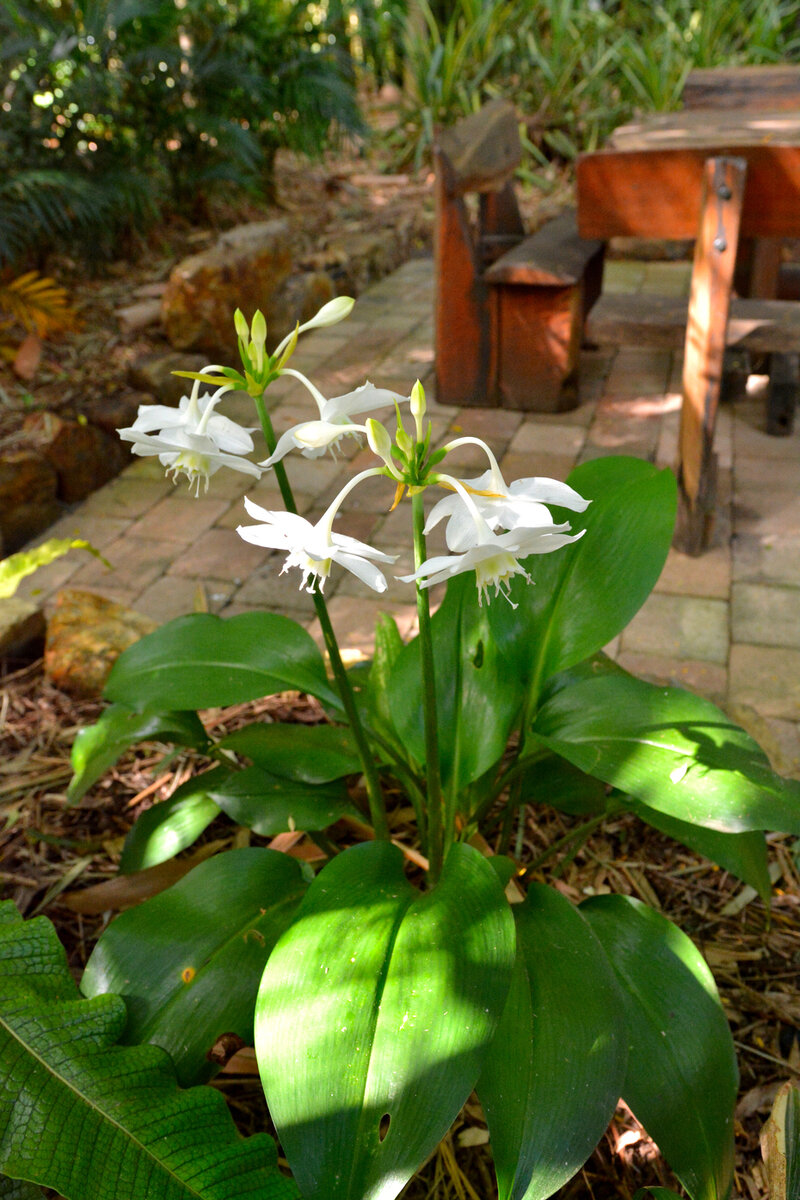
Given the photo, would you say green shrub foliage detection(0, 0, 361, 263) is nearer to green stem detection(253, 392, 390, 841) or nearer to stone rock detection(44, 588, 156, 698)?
stone rock detection(44, 588, 156, 698)

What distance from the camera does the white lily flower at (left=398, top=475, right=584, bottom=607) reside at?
0.92 m

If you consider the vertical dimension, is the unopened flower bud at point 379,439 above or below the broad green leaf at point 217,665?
above

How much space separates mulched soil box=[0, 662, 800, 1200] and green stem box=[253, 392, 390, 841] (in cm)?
25

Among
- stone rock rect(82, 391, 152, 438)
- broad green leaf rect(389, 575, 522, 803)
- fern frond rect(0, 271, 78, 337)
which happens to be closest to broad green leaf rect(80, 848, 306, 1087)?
broad green leaf rect(389, 575, 522, 803)

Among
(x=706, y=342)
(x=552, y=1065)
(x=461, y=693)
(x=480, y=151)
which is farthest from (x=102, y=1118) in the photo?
(x=480, y=151)

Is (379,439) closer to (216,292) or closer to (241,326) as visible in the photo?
(241,326)

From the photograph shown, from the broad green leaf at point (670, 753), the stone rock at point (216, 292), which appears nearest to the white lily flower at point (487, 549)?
the broad green leaf at point (670, 753)

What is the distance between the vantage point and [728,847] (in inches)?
54.9

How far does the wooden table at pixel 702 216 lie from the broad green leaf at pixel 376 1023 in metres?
1.98

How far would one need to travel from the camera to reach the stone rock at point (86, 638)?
225 cm

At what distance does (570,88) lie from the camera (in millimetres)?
6922

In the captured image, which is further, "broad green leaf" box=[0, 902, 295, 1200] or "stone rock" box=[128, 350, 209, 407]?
"stone rock" box=[128, 350, 209, 407]

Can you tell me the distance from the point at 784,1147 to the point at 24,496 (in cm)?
280

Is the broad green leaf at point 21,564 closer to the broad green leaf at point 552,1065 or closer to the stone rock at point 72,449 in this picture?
the broad green leaf at point 552,1065
